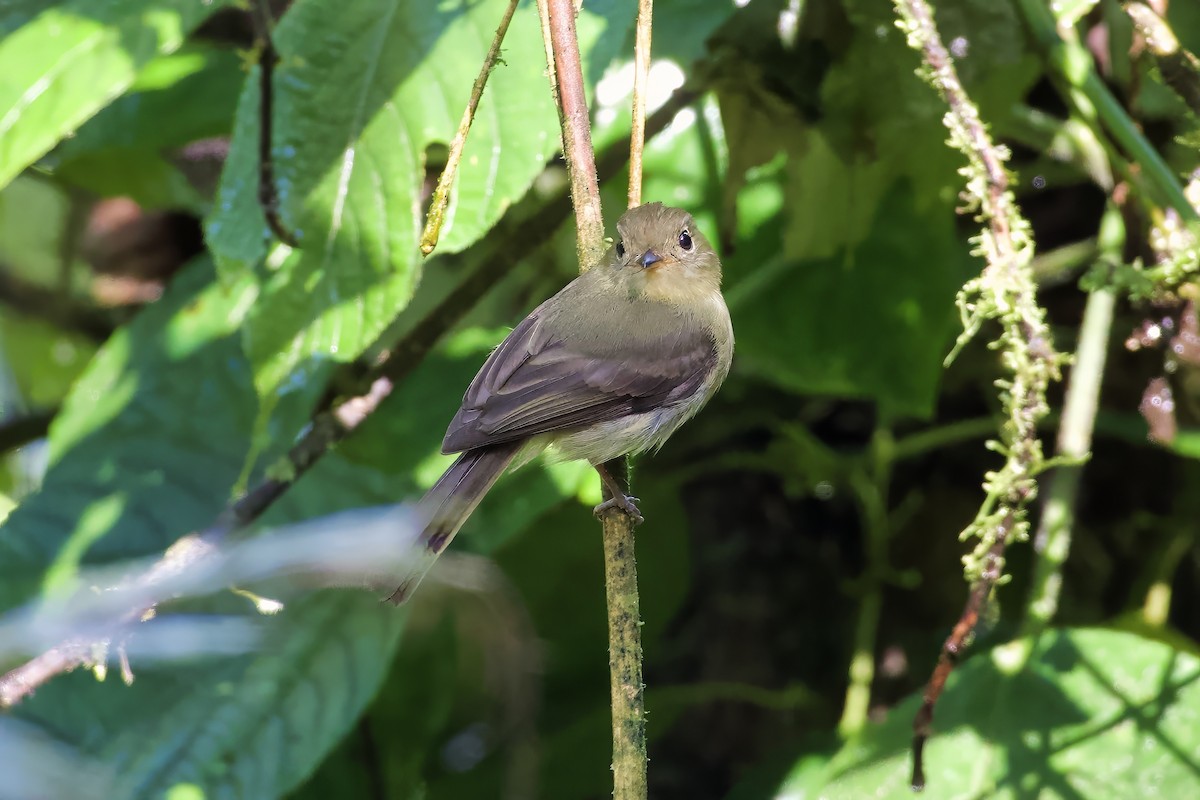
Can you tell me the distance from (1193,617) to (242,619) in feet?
6.90

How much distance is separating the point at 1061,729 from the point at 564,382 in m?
1.06

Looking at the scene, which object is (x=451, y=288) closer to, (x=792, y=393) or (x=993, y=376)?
(x=792, y=393)

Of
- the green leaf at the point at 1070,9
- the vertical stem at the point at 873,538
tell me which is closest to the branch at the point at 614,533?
the green leaf at the point at 1070,9

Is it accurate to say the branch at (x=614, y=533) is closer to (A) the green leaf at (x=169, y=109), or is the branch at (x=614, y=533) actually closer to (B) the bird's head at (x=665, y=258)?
(B) the bird's head at (x=665, y=258)

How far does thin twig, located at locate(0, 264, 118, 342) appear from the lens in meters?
3.55

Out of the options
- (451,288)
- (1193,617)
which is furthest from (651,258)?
(1193,617)

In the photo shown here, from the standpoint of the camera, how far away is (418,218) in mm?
2031

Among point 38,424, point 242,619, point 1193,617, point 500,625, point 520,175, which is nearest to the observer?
point 500,625

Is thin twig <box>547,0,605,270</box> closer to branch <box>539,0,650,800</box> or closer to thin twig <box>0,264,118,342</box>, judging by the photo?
branch <box>539,0,650,800</box>

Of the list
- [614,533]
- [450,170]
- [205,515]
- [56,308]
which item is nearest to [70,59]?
[450,170]

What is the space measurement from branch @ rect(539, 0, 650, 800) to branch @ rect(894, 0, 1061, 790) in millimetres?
427

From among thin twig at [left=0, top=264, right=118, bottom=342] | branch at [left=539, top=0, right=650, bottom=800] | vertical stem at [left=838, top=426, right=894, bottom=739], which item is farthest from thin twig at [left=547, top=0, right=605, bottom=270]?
thin twig at [left=0, top=264, right=118, bottom=342]

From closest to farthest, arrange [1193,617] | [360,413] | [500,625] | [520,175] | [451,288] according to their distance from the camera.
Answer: [500,625]
[520,175]
[360,413]
[451,288]
[1193,617]

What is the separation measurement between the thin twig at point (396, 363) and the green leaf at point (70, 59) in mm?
650
